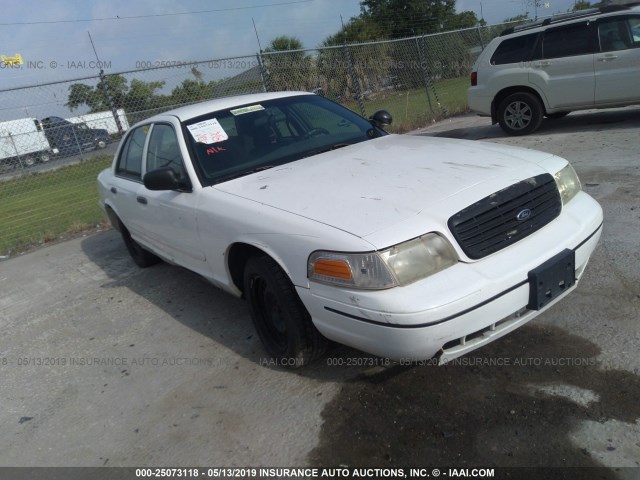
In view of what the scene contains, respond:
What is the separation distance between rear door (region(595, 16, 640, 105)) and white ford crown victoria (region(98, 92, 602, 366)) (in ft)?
17.9

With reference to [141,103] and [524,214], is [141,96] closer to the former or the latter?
[141,103]

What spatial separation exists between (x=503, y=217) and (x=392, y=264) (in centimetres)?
67

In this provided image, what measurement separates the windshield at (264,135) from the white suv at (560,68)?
5.27m

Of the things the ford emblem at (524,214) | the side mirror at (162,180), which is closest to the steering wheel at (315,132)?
the side mirror at (162,180)

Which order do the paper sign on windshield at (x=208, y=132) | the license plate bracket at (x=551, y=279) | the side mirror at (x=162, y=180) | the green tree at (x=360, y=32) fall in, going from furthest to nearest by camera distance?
the green tree at (x=360, y=32)
the paper sign on windshield at (x=208, y=132)
the side mirror at (x=162, y=180)
the license plate bracket at (x=551, y=279)

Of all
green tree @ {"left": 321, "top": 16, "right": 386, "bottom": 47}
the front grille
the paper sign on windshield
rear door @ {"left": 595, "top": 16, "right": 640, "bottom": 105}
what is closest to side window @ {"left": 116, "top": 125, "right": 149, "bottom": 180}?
the paper sign on windshield

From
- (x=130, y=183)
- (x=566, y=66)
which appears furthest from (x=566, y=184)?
(x=566, y=66)

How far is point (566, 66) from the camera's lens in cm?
819

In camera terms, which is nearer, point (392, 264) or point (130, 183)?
point (392, 264)

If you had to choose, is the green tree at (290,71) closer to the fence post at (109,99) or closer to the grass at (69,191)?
the grass at (69,191)

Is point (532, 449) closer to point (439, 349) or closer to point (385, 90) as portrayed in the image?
point (439, 349)

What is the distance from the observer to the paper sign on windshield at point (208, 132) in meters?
3.76

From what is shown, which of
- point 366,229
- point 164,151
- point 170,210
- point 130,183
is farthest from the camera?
point 130,183

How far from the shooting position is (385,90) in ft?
52.1
